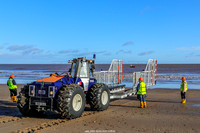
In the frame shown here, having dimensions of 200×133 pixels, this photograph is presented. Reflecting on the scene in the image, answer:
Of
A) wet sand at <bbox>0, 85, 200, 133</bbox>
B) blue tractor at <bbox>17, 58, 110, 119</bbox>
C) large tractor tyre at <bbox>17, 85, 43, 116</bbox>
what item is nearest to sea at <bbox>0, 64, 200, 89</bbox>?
blue tractor at <bbox>17, 58, 110, 119</bbox>

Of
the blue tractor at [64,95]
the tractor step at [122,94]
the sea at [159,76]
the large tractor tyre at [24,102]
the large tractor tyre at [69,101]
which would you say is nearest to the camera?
the large tractor tyre at [69,101]

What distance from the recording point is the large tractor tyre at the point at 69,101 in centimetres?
773

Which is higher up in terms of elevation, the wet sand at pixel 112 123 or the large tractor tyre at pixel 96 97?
the large tractor tyre at pixel 96 97

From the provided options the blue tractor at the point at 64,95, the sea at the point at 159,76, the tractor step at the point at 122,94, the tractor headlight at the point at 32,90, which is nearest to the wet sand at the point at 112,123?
the blue tractor at the point at 64,95

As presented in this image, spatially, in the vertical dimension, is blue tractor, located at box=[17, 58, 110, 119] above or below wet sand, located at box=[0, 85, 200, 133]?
above

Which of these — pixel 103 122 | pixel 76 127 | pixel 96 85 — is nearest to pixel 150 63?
pixel 96 85

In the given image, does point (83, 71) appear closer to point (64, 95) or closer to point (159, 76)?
point (64, 95)

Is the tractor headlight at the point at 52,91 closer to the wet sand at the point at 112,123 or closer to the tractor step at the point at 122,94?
Result: the wet sand at the point at 112,123

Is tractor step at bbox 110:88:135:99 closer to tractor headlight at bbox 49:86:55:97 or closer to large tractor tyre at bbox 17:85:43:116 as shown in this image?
tractor headlight at bbox 49:86:55:97

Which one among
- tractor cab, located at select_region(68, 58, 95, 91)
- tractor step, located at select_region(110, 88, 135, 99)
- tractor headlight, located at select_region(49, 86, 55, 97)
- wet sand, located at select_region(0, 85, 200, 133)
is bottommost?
wet sand, located at select_region(0, 85, 200, 133)

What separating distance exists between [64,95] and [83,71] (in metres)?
2.24

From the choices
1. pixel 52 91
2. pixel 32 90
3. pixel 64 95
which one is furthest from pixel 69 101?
pixel 32 90

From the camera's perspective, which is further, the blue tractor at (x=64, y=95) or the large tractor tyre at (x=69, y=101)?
the blue tractor at (x=64, y=95)

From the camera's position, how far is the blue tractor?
25.8 ft
